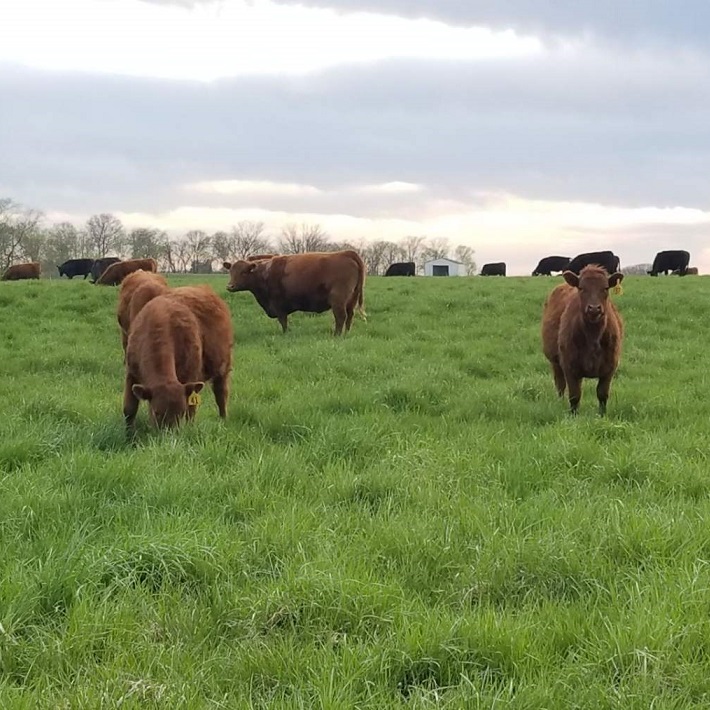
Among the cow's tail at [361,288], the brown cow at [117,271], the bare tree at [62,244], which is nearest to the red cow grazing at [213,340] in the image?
the cow's tail at [361,288]

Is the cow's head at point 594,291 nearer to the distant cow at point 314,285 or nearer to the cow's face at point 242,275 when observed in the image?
the distant cow at point 314,285

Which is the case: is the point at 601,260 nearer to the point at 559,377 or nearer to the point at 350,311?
the point at 350,311

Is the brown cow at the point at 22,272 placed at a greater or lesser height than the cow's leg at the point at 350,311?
greater

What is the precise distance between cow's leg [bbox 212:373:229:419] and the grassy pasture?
7.9 inches

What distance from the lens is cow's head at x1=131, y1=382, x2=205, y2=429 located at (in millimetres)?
6418

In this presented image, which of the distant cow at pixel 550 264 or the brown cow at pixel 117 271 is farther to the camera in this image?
→ the distant cow at pixel 550 264

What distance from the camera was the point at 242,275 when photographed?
1772 centimetres

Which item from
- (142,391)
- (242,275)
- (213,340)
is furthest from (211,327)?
(242,275)

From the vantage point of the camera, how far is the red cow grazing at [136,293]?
9.38m

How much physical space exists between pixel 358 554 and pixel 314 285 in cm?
1265

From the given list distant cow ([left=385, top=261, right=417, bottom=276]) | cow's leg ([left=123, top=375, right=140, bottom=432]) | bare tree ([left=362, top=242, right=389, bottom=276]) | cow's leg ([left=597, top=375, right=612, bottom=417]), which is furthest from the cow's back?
bare tree ([left=362, top=242, right=389, bottom=276])

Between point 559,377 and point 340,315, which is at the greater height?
point 340,315

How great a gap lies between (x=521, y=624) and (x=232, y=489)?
2470mm

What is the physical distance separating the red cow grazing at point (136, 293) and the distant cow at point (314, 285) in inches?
209
